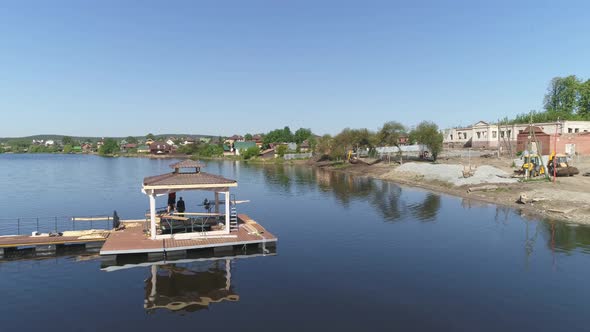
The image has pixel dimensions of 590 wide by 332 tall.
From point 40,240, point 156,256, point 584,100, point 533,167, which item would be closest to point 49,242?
point 40,240

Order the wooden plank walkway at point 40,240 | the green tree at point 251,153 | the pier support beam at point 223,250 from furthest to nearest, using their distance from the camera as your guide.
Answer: the green tree at point 251,153 < the pier support beam at point 223,250 < the wooden plank walkway at point 40,240

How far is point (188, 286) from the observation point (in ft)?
64.2

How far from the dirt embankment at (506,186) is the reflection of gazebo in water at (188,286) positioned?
30.9 meters

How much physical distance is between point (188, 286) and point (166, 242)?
5.06 metres

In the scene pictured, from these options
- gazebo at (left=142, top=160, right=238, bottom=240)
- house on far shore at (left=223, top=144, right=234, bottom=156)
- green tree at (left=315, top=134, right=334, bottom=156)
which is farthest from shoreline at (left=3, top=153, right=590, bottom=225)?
house on far shore at (left=223, top=144, right=234, bottom=156)

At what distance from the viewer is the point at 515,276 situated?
21.2 meters

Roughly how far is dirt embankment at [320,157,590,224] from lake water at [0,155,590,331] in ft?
15.5

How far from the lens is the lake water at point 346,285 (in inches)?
635

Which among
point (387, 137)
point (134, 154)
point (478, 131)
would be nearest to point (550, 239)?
point (387, 137)

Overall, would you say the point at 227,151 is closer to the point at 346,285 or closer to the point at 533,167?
the point at 533,167

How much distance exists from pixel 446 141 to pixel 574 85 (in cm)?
4228

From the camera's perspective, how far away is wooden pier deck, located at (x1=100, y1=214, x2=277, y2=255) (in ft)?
73.3

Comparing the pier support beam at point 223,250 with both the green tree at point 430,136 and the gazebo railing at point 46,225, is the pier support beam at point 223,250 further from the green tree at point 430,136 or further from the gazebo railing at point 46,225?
the green tree at point 430,136

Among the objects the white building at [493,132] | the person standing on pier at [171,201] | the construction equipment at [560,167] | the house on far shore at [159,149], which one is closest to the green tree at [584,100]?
the white building at [493,132]
